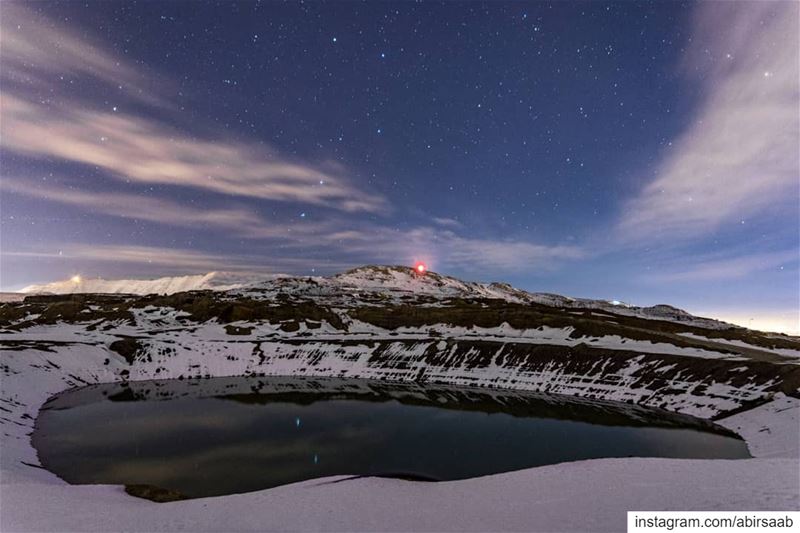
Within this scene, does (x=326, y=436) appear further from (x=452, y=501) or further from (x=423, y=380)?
(x=423, y=380)

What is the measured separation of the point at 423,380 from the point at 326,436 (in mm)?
50730

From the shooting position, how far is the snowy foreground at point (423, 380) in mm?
22031

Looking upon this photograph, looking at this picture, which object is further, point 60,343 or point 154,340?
point 154,340

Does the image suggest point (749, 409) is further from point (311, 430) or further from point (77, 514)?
point (77, 514)

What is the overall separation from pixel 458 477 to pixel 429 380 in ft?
212

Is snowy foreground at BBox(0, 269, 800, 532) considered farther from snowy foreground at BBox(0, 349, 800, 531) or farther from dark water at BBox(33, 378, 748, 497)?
dark water at BBox(33, 378, 748, 497)

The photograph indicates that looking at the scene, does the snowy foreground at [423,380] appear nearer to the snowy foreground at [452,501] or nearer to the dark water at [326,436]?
the snowy foreground at [452,501]

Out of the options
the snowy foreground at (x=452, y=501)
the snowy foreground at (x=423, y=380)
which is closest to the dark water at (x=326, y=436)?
the snowy foreground at (x=423, y=380)

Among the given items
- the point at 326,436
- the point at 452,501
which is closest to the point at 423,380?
the point at 326,436

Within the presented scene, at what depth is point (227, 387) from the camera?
3802 inches

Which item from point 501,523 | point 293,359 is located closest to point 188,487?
point 501,523

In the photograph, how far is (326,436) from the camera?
56906mm

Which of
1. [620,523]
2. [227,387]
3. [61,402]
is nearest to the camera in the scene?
[620,523]

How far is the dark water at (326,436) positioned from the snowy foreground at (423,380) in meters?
5.45
